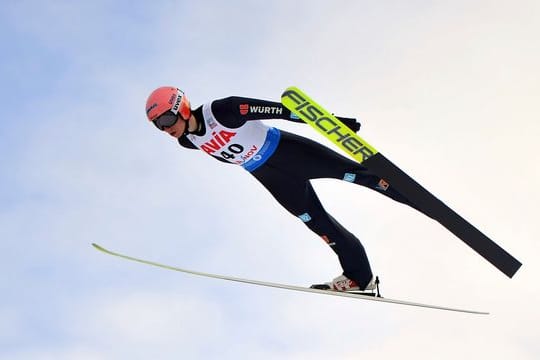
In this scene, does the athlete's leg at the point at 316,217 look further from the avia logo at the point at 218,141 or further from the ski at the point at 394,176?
the ski at the point at 394,176

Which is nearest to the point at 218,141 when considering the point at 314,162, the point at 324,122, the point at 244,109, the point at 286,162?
the point at 244,109

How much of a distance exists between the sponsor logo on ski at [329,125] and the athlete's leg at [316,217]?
126 cm

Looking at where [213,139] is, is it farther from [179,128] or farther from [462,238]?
[462,238]

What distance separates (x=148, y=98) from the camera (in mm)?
6992

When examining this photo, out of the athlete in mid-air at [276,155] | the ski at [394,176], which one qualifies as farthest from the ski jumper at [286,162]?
the ski at [394,176]

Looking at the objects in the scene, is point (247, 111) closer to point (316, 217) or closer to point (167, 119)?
point (167, 119)

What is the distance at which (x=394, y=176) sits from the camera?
6195 mm

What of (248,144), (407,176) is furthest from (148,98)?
(407,176)

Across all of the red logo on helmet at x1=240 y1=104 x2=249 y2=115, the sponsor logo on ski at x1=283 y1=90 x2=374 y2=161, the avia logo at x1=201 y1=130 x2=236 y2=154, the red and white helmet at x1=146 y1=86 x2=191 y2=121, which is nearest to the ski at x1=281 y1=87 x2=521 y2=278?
the sponsor logo on ski at x1=283 y1=90 x2=374 y2=161

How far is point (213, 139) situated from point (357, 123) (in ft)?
5.23

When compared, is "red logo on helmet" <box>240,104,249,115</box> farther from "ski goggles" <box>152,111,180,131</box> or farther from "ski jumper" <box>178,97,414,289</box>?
"ski goggles" <box>152,111,180,131</box>

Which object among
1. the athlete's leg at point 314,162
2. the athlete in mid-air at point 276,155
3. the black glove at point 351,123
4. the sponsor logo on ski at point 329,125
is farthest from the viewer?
the athlete's leg at point 314,162

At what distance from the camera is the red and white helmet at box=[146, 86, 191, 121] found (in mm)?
6844

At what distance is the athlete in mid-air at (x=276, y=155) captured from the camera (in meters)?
6.82
